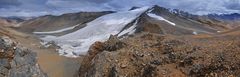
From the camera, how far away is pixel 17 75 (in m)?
14.1

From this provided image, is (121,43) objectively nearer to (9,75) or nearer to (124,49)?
(124,49)

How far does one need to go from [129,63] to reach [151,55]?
0.90m

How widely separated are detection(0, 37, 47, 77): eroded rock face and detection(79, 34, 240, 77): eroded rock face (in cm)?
313

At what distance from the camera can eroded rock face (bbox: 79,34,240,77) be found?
14.9 metres

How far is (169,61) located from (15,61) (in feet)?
18.0

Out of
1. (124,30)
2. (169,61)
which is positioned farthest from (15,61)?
(124,30)

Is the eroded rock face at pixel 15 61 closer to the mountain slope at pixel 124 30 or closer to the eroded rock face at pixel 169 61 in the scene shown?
the eroded rock face at pixel 169 61

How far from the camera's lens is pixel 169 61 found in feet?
54.3

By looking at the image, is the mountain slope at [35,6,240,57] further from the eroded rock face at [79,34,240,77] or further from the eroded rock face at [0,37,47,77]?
the eroded rock face at [0,37,47,77]

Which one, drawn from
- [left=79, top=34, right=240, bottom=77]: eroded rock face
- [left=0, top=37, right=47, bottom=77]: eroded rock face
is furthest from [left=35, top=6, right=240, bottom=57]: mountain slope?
[left=0, top=37, right=47, bottom=77]: eroded rock face

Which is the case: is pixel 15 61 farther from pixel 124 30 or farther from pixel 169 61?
pixel 124 30

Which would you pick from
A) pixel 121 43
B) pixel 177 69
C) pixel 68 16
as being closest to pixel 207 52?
pixel 177 69

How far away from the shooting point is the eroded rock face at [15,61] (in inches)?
556

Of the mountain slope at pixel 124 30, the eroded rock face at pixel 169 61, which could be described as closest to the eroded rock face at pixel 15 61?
the eroded rock face at pixel 169 61
